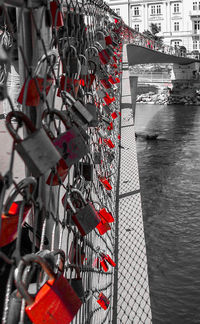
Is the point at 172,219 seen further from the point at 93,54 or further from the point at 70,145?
the point at 70,145

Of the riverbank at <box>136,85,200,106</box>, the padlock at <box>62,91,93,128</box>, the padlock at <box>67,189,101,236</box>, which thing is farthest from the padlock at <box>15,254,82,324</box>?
the riverbank at <box>136,85,200,106</box>

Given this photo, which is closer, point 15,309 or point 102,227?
point 15,309

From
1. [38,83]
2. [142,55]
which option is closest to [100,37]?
[38,83]

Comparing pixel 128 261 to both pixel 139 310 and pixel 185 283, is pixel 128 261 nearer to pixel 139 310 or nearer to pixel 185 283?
pixel 139 310

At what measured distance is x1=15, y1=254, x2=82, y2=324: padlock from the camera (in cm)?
51

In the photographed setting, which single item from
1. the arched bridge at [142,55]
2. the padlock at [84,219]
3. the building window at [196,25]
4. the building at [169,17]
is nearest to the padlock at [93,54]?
the padlock at [84,219]

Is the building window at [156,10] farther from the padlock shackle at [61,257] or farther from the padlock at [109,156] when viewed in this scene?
the padlock shackle at [61,257]

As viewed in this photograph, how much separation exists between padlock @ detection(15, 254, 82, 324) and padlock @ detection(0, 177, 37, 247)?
49 millimetres

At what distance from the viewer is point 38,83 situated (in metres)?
0.65

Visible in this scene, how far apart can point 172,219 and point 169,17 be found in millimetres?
23862

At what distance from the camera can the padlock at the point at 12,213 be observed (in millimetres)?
556

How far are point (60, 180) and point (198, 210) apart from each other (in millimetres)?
8497

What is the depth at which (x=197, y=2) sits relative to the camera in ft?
94.9

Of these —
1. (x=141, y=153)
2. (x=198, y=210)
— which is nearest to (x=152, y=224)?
(x=198, y=210)
